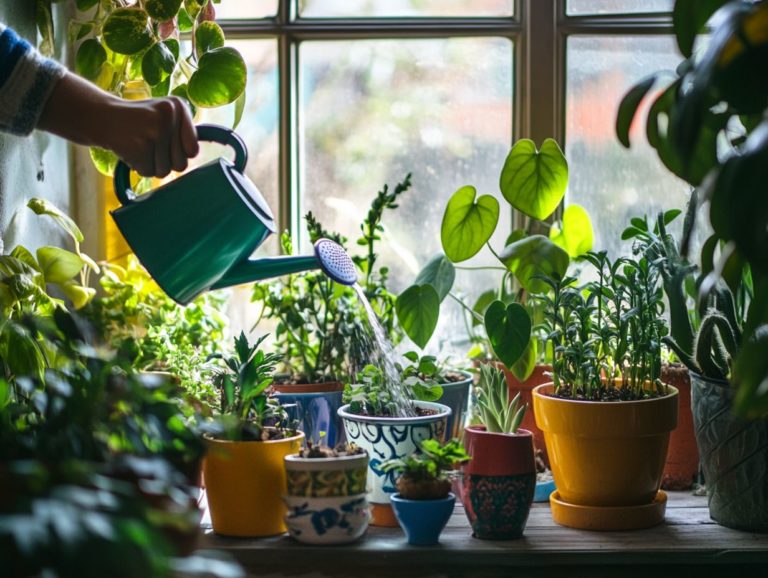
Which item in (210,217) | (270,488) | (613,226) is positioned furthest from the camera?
(613,226)

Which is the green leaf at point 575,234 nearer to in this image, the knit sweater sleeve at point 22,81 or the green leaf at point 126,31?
the green leaf at point 126,31

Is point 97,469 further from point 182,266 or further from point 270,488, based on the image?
point 270,488

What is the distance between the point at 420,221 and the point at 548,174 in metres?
0.39

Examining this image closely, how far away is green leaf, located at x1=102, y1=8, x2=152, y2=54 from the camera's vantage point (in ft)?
5.42

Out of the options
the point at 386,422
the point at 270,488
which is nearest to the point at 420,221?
the point at 386,422

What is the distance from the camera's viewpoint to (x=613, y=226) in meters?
2.07

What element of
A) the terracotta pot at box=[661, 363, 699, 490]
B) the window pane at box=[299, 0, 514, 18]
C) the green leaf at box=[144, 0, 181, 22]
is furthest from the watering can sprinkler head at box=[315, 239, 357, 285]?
the window pane at box=[299, 0, 514, 18]

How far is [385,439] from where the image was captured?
1534 mm

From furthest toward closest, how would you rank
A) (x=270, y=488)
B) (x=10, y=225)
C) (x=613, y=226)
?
1. (x=613, y=226)
2. (x=10, y=225)
3. (x=270, y=488)

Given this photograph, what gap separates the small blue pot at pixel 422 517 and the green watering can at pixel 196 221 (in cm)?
44

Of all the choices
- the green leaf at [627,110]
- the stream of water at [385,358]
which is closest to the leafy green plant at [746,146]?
the green leaf at [627,110]

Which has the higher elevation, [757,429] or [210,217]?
[210,217]

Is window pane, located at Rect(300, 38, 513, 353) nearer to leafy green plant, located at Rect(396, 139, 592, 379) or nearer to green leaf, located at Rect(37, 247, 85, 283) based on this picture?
leafy green plant, located at Rect(396, 139, 592, 379)

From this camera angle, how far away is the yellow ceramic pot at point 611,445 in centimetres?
151
